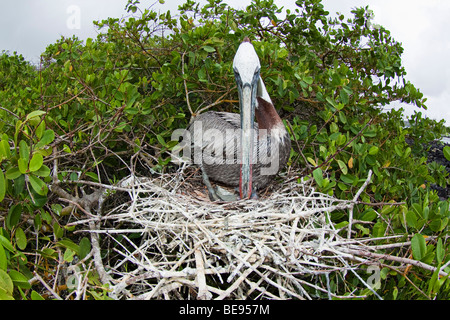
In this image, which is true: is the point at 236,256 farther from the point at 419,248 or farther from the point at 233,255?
the point at 419,248

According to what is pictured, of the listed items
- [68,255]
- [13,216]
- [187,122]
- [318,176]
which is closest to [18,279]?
[68,255]

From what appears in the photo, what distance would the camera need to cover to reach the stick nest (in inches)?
57.7

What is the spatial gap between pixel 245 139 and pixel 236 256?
1.00 meters

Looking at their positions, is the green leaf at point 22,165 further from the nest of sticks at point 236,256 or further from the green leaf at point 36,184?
the nest of sticks at point 236,256

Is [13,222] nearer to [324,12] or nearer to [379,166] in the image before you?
[379,166]

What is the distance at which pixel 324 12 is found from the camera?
3.26 m

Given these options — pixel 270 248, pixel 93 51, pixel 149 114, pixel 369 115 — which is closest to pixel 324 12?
pixel 369 115

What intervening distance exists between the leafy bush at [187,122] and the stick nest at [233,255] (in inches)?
6.2

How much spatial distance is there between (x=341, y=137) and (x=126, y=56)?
8.04ft

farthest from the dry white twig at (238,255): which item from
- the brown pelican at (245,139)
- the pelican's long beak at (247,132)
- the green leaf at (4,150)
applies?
the green leaf at (4,150)

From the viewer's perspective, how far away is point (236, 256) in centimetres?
152

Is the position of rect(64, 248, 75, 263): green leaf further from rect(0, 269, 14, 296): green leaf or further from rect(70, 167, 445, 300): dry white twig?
rect(0, 269, 14, 296): green leaf

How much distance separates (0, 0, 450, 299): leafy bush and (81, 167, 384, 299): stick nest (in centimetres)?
16

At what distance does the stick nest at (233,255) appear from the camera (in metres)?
1.47
